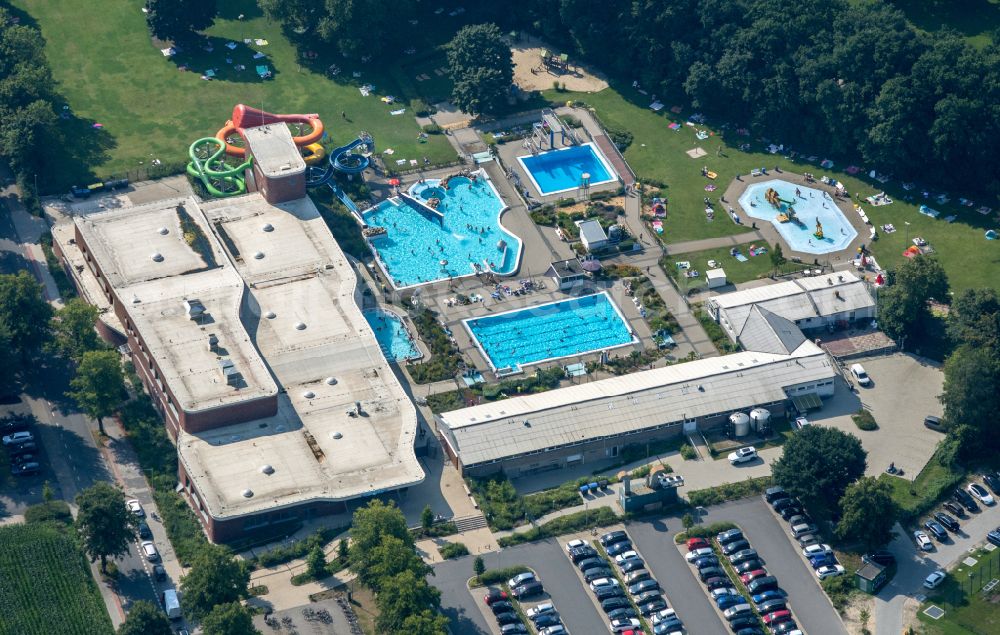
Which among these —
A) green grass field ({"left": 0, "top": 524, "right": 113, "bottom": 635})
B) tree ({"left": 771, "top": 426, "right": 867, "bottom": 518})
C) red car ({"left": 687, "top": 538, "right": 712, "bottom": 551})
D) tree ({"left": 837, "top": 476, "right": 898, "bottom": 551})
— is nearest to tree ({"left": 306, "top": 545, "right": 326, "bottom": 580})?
green grass field ({"left": 0, "top": 524, "right": 113, "bottom": 635})

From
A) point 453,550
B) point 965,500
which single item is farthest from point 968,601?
point 453,550

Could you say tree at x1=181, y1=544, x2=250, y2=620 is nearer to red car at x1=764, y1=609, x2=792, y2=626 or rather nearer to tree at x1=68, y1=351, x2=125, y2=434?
A: tree at x1=68, y1=351, x2=125, y2=434


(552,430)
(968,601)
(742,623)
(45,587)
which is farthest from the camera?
(552,430)

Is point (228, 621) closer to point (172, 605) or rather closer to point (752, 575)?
point (172, 605)

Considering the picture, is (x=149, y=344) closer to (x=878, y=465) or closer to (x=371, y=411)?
(x=371, y=411)

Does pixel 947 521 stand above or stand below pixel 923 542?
above

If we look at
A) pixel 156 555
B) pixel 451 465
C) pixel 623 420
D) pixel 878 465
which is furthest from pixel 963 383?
pixel 156 555
